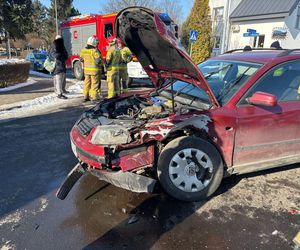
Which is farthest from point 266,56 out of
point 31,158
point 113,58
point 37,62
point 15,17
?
point 15,17

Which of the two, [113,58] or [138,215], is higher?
[113,58]

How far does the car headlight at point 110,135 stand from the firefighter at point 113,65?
5447mm

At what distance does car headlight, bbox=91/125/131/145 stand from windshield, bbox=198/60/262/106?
1.17 metres

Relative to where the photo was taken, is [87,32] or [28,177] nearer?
[28,177]

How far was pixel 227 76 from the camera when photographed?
12.4 ft

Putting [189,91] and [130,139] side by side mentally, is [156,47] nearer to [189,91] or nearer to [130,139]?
[189,91]

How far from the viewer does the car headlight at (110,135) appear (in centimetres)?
304

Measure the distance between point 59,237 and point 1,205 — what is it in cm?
96

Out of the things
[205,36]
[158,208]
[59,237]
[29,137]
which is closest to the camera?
[59,237]

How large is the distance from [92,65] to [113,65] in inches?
23.4

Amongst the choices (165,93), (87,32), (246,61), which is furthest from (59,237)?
(87,32)

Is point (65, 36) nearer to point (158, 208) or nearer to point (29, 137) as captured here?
point (29, 137)

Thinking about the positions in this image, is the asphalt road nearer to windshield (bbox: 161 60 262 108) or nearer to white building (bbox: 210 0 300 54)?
windshield (bbox: 161 60 262 108)

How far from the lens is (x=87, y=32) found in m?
13.5
